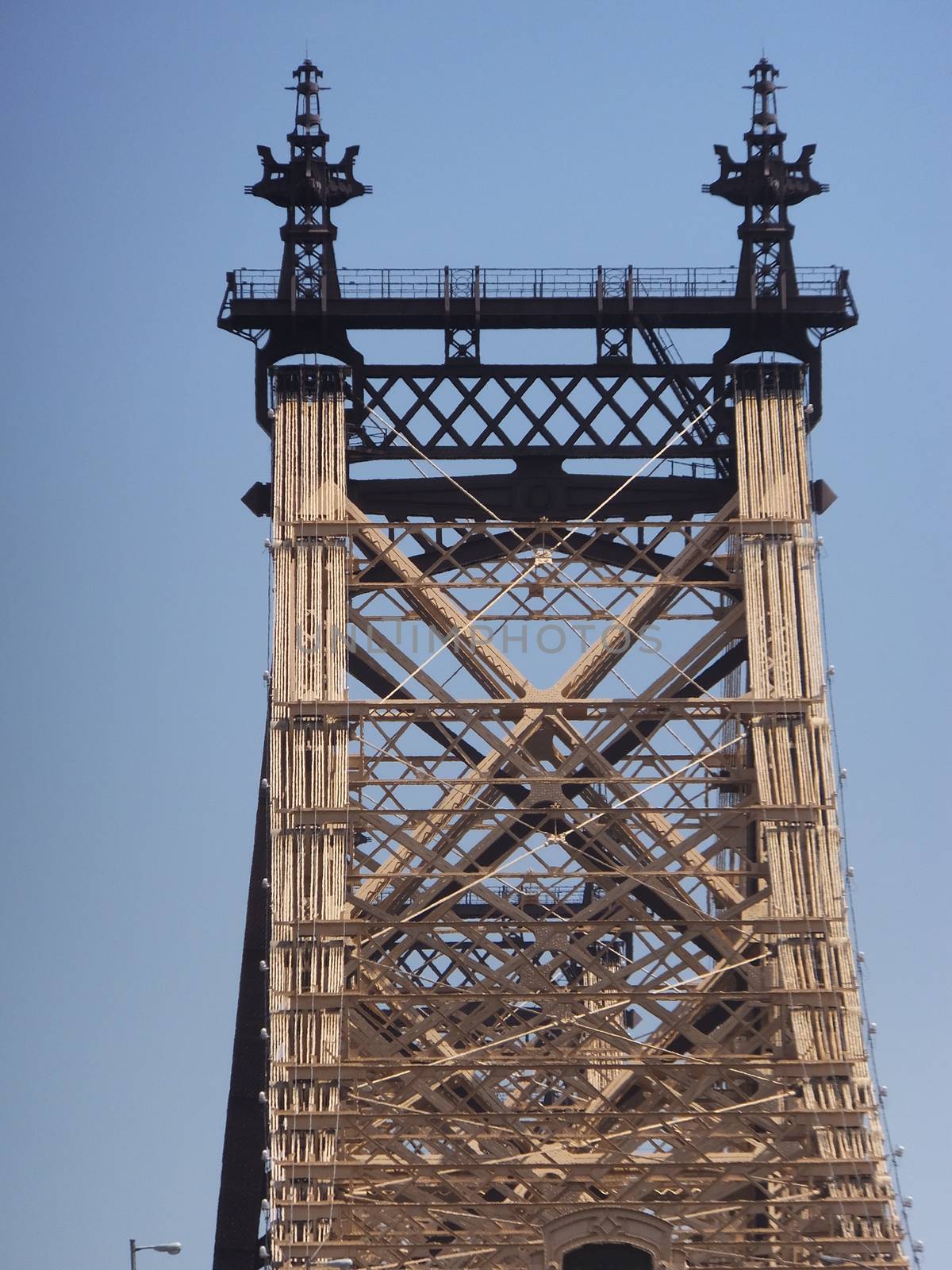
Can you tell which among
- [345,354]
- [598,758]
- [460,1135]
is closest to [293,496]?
[345,354]

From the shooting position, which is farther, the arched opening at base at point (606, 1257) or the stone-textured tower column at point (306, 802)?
the stone-textured tower column at point (306, 802)

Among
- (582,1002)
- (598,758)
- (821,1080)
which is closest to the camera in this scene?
(821,1080)

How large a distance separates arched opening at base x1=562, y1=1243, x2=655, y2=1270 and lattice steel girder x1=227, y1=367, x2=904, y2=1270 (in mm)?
1118

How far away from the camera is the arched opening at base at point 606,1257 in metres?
66.1

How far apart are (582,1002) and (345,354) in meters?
16.4

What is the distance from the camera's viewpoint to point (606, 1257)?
217 feet

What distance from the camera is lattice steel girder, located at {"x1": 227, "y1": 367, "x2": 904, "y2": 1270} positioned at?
6906 centimetres

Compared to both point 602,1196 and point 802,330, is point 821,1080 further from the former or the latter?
point 802,330

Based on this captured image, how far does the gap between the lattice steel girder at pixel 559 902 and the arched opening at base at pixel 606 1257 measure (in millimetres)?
1118

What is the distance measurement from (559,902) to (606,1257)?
14.4m

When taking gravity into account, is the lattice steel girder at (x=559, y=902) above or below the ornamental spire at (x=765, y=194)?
below

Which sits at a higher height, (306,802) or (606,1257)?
(306,802)

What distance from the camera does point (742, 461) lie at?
247ft

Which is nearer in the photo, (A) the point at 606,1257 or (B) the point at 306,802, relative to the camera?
(A) the point at 606,1257
